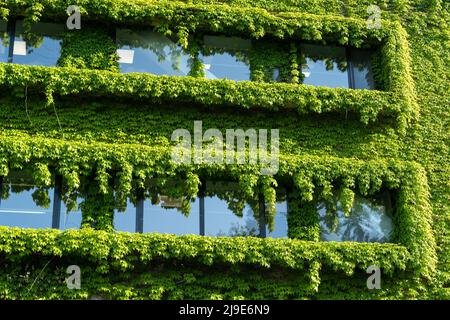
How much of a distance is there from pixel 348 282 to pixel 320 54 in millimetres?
5971

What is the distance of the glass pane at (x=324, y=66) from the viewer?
19812mm

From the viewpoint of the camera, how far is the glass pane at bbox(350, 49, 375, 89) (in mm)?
20062

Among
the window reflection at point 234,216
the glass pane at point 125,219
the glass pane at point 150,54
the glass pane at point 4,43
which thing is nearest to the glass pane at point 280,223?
the window reflection at point 234,216

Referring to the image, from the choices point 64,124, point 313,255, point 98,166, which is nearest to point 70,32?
point 64,124

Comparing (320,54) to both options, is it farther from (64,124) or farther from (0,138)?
(0,138)

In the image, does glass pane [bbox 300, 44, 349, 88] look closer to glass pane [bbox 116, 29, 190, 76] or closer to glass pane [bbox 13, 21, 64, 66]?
glass pane [bbox 116, 29, 190, 76]

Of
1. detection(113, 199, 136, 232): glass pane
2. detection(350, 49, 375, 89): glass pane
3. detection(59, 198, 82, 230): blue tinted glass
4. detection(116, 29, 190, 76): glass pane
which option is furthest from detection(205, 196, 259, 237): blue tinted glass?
detection(350, 49, 375, 89): glass pane

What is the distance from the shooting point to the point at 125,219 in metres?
17.1

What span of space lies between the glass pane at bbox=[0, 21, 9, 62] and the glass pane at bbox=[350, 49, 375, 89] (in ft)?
25.9

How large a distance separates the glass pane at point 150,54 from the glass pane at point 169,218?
3.24m

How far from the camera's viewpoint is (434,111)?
1966 cm

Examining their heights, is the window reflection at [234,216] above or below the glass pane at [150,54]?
below

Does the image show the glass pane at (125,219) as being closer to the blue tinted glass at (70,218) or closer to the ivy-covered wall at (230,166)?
the ivy-covered wall at (230,166)

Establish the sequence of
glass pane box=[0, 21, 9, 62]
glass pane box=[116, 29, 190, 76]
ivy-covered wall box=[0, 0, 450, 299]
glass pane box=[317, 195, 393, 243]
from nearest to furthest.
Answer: ivy-covered wall box=[0, 0, 450, 299] < glass pane box=[317, 195, 393, 243] < glass pane box=[0, 21, 9, 62] < glass pane box=[116, 29, 190, 76]
